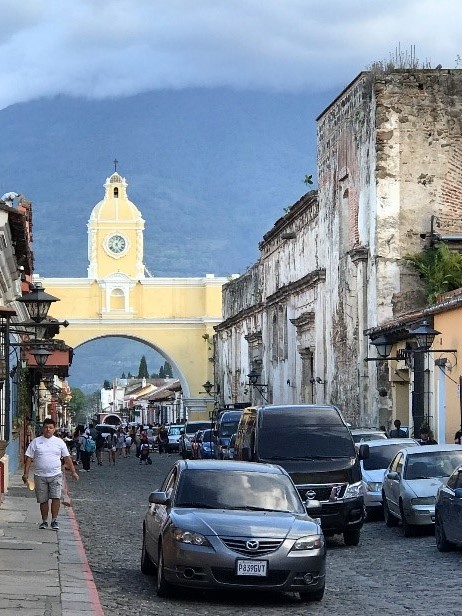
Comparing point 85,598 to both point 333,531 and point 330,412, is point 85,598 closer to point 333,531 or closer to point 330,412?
point 333,531

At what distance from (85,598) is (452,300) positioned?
19.8m

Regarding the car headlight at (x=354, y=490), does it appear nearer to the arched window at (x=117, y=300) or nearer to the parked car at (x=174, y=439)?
the parked car at (x=174, y=439)

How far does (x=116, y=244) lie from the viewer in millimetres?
105062

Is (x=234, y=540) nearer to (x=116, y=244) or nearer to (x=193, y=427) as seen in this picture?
(x=193, y=427)

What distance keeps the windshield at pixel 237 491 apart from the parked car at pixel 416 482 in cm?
601

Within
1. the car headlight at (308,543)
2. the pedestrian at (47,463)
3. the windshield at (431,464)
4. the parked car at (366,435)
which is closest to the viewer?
the car headlight at (308,543)

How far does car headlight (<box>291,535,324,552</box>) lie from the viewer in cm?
1367

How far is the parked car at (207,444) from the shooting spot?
4566cm

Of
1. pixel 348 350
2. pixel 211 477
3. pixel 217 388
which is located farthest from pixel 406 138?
pixel 217 388

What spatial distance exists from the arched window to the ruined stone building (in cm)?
4149

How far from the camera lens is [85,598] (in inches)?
529

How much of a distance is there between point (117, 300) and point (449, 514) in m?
76.4

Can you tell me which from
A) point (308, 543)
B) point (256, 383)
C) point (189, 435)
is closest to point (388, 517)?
point (308, 543)

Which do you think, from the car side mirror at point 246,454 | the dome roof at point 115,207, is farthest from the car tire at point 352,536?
the dome roof at point 115,207
